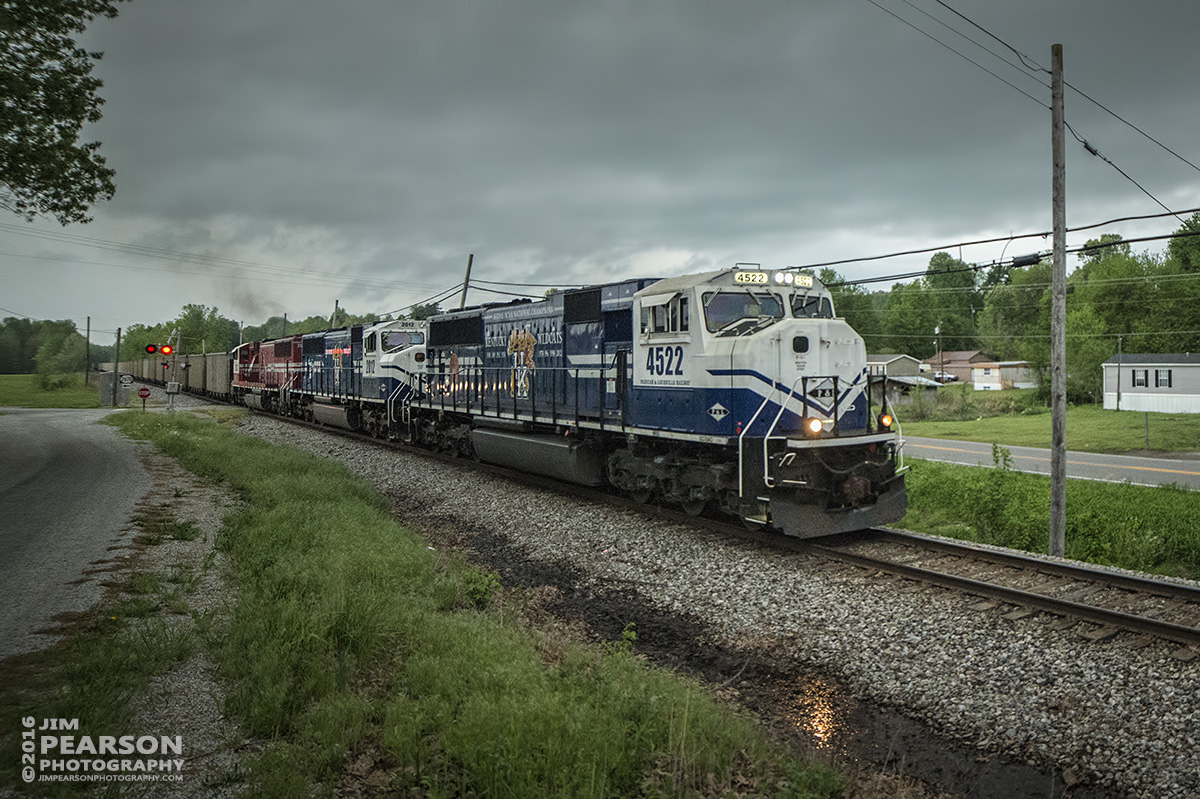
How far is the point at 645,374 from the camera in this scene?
11992 millimetres

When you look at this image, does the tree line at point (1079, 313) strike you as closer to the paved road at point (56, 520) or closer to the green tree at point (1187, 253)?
the green tree at point (1187, 253)

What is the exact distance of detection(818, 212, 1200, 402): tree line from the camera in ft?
161

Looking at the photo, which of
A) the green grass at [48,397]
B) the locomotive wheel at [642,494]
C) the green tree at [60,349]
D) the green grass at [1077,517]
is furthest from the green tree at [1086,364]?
the green tree at [60,349]

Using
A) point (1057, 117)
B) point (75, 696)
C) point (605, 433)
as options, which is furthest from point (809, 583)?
point (1057, 117)

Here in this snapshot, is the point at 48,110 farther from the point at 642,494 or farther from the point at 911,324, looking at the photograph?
the point at 911,324

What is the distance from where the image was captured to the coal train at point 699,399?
9.89 meters

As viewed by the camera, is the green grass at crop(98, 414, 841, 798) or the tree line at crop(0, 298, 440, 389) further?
the tree line at crop(0, 298, 440, 389)

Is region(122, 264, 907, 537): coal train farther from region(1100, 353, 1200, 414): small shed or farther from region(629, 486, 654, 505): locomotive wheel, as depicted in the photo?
region(1100, 353, 1200, 414): small shed

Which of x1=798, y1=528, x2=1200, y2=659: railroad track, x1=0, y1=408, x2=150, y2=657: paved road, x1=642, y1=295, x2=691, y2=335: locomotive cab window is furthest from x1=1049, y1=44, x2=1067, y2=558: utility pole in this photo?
x1=0, y1=408, x2=150, y2=657: paved road

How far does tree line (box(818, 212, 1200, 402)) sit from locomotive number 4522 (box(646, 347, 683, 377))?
28.5 metres

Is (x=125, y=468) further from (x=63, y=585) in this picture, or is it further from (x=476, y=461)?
(x=63, y=585)

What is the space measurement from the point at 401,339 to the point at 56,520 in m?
13.0

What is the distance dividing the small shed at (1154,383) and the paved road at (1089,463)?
22.3m

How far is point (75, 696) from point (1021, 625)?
8041 millimetres
